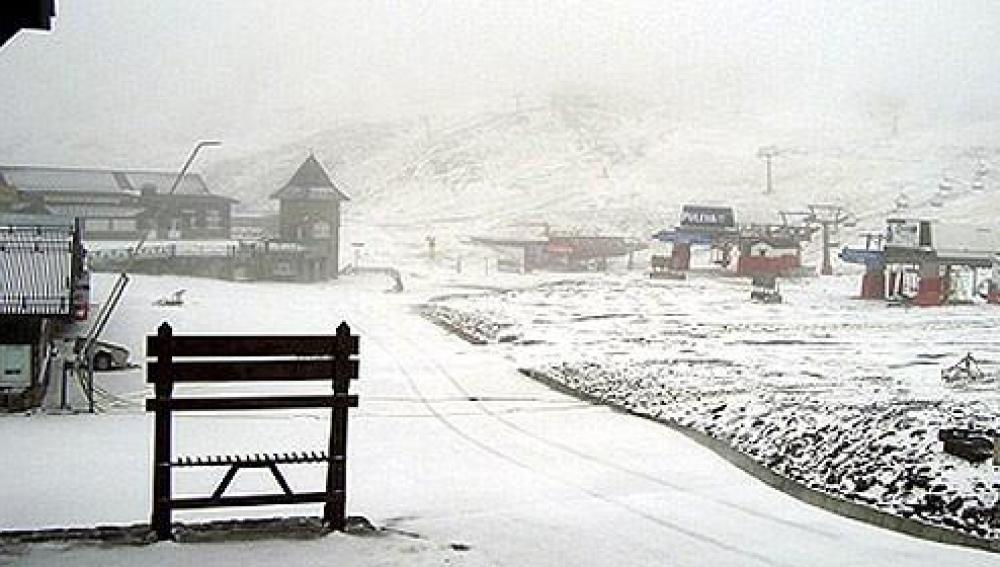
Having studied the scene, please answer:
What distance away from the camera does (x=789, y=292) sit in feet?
111

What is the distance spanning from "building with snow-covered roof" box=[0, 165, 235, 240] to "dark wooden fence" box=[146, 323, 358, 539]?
3938 centimetres

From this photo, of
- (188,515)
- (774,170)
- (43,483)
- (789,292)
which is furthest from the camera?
(774,170)

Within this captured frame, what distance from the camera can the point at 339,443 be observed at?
6.40m

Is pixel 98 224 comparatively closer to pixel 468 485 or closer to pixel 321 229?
pixel 321 229

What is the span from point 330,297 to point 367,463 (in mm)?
23551

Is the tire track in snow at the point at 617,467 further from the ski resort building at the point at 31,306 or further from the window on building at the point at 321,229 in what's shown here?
the window on building at the point at 321,229

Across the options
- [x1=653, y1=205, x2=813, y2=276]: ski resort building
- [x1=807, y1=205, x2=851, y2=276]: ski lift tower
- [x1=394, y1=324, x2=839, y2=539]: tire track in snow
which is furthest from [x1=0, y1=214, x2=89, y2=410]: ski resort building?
[x1=807, y1=205, x2=851, y2=276]: ski lift tower

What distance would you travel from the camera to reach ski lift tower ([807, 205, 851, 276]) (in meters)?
41.1

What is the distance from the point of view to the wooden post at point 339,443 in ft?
20.4

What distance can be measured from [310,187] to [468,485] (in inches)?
1444

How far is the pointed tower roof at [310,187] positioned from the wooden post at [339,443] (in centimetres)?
3886

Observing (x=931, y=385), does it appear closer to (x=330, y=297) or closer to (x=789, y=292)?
(x=789, y=292)

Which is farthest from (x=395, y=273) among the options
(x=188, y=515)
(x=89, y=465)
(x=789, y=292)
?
(x=188, y=515)

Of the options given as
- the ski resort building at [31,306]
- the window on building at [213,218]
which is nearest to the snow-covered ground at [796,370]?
the ski resort building at [31,306]
